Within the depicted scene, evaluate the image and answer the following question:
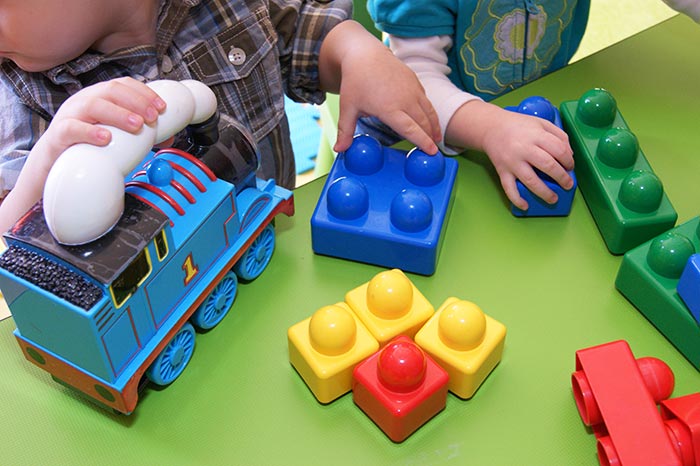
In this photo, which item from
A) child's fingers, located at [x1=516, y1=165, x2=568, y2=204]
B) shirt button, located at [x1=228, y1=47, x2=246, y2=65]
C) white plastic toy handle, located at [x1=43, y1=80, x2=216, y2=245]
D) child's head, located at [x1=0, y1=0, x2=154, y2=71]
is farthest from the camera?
shirt button, located at [x1=228, y1=47, x2=246, y2=65]

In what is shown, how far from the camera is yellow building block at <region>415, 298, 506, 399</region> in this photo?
515mm

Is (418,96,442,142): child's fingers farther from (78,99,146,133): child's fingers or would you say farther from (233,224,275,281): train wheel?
(78,99,146,133): child's fingers

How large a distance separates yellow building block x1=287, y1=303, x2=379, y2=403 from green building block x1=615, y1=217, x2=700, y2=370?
8.4 inches

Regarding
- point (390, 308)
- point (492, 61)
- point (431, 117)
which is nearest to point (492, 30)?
point (492, 61)

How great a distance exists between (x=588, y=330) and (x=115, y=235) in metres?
0.36

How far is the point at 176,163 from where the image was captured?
529 mm

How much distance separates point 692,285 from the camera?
1.71ft

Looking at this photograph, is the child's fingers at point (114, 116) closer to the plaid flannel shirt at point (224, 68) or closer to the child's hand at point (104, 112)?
the child's hand at point (104, 112)

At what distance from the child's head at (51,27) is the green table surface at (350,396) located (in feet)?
0.72

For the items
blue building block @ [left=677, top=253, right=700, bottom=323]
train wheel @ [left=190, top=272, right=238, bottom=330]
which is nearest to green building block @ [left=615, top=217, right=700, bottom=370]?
blue building block @ [left=677, top=253, right=700, bottom=323]

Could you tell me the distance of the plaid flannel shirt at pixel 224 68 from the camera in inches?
26.4

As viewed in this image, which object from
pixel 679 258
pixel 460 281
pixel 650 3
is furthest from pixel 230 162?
pixel 650 3

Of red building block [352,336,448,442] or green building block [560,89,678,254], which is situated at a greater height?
red building block [352,336,448,442]

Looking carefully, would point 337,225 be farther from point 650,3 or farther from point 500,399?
point 650,3
